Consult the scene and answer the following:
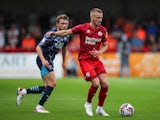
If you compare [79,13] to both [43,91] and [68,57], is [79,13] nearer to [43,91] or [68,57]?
[68,57]

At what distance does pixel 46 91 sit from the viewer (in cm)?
1313

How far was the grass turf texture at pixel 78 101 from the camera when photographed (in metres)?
12.4

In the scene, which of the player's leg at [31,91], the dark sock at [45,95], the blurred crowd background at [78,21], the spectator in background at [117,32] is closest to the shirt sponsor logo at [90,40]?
the dark sock at [45,95]

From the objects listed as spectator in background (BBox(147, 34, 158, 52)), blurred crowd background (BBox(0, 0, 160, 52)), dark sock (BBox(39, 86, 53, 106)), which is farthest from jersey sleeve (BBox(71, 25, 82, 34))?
spectator in background (BBox(147, 34, 158, 52))

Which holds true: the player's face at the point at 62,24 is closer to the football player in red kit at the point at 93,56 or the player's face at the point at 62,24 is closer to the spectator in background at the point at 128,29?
the football player in red kit at the point at 93,56

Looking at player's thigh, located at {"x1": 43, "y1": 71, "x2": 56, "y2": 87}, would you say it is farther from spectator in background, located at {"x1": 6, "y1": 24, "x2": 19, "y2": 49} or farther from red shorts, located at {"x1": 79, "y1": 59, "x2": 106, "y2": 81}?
spectator in background, located at {"x1": 6, "y1": 24, "x2": 19, "y2": 49}

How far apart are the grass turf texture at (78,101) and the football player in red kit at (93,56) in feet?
1.40

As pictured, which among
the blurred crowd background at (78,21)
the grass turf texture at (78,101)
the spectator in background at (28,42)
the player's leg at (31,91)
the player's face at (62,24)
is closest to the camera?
the grass turf texture at (78,101)

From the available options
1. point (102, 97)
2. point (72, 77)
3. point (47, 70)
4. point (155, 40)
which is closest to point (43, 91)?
point (47, 70)

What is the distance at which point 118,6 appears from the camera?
35344mm

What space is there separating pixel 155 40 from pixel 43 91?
61.6 ft

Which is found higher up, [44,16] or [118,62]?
[44,16]

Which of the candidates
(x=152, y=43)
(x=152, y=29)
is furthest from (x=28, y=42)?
(x=152, y=29)

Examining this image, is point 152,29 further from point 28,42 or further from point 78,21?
point 28,42
